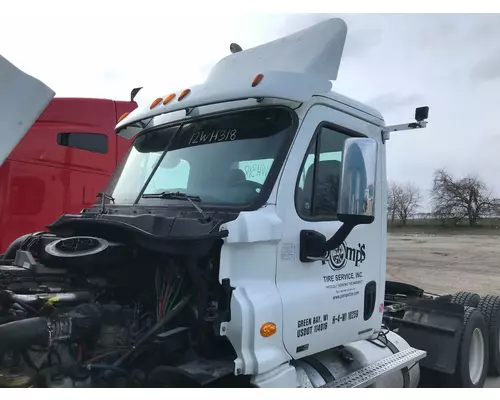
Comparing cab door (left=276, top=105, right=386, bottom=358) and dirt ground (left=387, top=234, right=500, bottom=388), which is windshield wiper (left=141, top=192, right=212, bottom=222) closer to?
cab door (left=276, top=105, right=386, bottom=358)

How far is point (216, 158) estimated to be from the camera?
3344 millimetres

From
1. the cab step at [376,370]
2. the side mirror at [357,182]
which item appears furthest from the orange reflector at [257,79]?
the cab step at [376,370]

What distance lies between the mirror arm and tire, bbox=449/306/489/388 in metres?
2.36

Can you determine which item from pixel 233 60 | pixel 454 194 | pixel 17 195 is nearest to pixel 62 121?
pixel 17 195

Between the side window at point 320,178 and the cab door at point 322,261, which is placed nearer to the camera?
the cab door at point 322,261

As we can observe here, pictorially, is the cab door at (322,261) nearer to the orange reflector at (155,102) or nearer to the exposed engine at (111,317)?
the exposed engine at (111,317)

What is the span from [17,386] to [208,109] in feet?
6.79

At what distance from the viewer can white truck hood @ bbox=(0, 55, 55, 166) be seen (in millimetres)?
2340

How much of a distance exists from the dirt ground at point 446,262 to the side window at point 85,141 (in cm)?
437

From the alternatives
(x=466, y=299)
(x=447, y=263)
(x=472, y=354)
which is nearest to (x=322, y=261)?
(x=472, y=354)

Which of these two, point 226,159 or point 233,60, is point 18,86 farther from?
point 233,60

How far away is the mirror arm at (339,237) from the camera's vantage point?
9.59ft

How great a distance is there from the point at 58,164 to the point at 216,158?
4.39 meters

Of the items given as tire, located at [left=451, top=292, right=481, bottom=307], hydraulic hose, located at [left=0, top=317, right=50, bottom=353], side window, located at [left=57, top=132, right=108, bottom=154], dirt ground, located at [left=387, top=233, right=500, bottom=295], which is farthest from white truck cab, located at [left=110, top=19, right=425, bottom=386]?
side window, located at [left=57, top=132, right=108, bottom=154]
